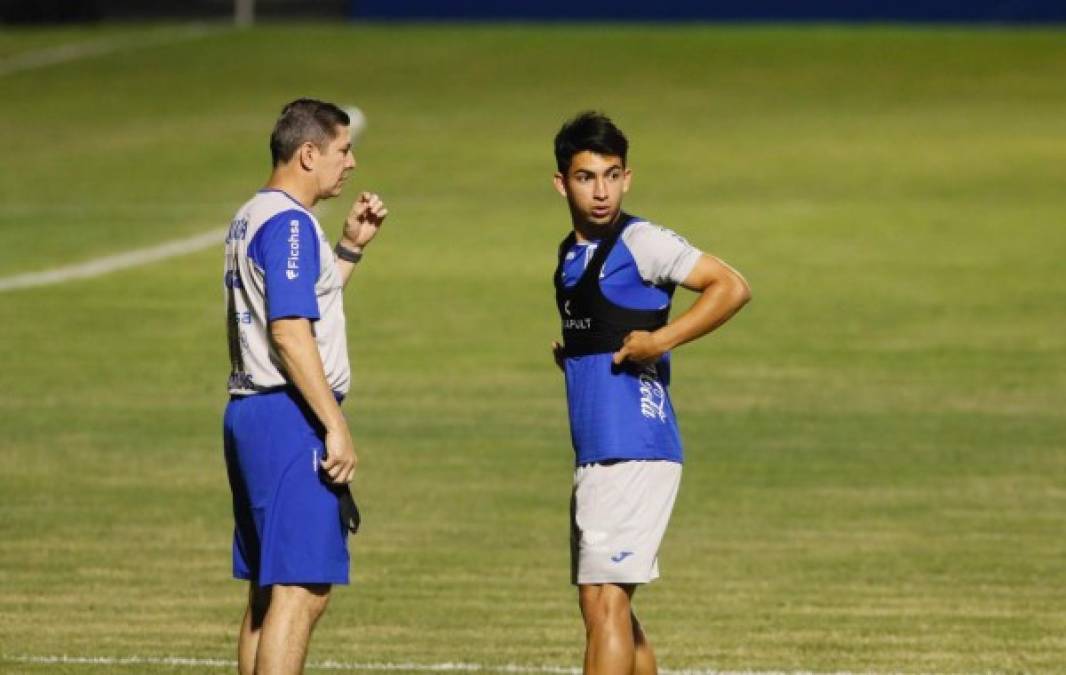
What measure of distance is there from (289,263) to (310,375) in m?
0.34

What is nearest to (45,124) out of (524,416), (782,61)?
(782,61)

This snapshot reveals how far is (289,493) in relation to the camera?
748 cm

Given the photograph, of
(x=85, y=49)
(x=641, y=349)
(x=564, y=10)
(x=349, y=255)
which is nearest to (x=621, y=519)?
(x=641, y=349)

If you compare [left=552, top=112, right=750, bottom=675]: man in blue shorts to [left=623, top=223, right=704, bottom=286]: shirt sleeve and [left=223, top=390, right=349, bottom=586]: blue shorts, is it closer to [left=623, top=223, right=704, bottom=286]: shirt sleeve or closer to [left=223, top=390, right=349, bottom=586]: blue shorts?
[left=623, top=223, right=704, bottom=286]: shirt sleeve

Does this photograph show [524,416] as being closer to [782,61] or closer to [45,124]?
[45,124]

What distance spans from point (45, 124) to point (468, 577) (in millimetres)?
Result: 25786

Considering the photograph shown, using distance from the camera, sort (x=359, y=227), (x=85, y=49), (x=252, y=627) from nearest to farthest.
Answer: (x=252, y=627), (x=359, y=227), (x=85, y=49)

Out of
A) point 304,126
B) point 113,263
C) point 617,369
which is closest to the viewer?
point 304,126

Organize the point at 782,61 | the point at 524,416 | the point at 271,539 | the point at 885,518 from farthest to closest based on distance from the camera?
1. the point at 782,61
2. the point at 524,416
3. the point at 885,518
4. the point at 271,539

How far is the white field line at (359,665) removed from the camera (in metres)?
9.33

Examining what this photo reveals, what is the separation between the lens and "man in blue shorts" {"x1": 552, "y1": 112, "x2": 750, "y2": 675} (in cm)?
761

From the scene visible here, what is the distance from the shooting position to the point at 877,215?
27.1m

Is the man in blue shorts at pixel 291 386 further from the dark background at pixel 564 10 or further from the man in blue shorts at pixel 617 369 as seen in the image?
the dark background at pixel 564 10

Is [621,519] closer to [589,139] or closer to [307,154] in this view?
[589,139]
